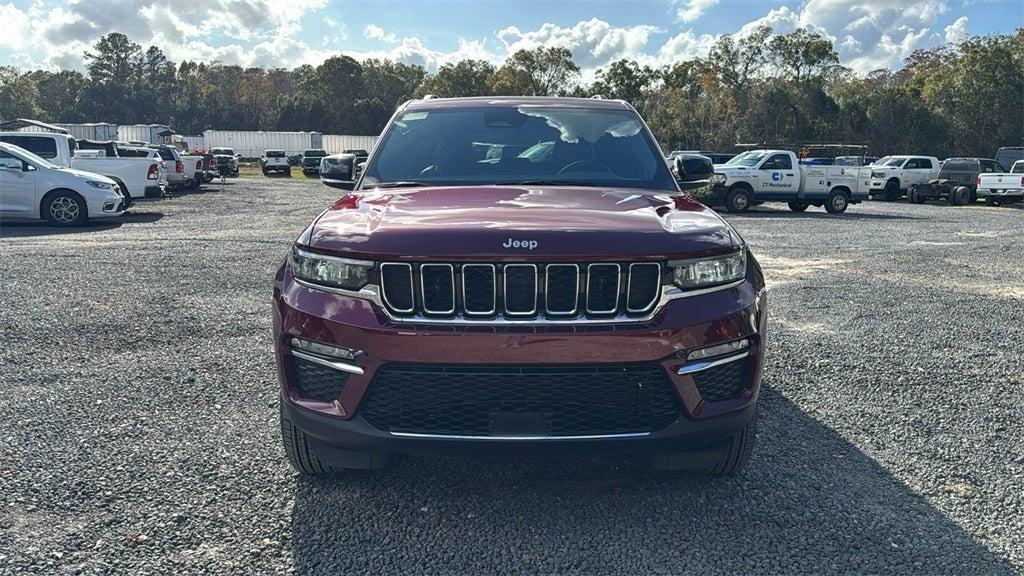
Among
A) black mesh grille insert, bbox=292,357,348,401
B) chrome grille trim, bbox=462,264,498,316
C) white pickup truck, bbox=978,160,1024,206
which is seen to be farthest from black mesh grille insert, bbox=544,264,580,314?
white pickup truck, bbox=978,160,1024,206

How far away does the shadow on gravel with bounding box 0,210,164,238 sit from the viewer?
13.4 metres

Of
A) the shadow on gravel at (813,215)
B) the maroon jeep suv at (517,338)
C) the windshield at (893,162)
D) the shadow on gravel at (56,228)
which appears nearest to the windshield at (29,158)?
the shadow on gravel at (56,228)

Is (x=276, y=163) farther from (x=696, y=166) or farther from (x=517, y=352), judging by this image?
(x=517, y=352)

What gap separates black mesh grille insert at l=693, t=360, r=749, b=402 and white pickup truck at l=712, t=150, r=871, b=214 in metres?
19.2

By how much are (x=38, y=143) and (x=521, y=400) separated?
717 inches

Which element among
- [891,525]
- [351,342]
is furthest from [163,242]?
[891,525]

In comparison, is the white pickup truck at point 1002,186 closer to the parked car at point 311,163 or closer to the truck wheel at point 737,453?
the truck wheel at point 737,453

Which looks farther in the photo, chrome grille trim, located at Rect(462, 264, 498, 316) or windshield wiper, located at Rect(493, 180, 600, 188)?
windshield wiper, located at Rect(493, 180, 600, 188)

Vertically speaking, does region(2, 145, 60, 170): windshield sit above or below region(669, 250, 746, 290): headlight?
above

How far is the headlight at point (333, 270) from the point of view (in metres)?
2.79

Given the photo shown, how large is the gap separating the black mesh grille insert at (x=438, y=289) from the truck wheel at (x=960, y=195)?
27.4 m

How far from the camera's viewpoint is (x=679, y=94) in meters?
58.5

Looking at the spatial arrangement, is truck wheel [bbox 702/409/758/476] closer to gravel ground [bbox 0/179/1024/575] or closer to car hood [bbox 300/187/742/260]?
gravel ground [bbox 0/179/1024/575]

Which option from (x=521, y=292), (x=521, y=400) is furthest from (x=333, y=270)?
(x=521, y=400)
